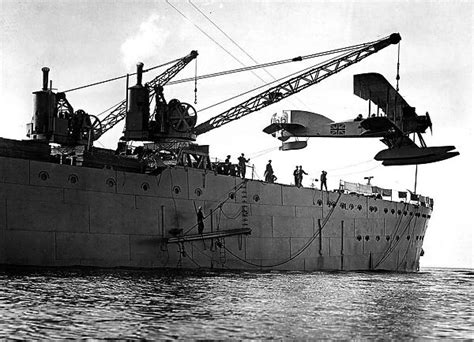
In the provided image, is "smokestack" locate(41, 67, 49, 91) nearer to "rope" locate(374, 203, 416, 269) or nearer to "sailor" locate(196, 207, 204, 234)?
"sailor" locate(196, 207, 204, 234)

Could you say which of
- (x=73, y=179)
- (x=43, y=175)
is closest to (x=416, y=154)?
(x=73, y=179)

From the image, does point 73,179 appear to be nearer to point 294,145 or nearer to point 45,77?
point 45,77

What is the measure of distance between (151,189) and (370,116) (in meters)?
13.4

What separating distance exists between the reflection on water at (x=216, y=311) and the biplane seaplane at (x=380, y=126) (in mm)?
15851

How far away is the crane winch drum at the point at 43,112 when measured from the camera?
22.8 meters

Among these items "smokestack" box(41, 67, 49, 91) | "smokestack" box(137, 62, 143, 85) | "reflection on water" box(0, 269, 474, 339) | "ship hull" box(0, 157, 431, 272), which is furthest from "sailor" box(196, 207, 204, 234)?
"reflection on water" box(0, 269, 474, 339)

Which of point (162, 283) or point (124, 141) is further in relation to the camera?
point (124, 141)

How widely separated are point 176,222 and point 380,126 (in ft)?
41.7

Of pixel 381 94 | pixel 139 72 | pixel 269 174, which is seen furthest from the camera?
pixel 381 94

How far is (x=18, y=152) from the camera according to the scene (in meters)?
19.8

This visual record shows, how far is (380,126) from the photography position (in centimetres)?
3045

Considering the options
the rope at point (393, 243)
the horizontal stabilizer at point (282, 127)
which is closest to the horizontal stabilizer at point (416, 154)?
the rope at point (393, 243)

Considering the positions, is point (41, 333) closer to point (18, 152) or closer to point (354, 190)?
point (18, 152)

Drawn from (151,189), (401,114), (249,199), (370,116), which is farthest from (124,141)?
(401,114)
